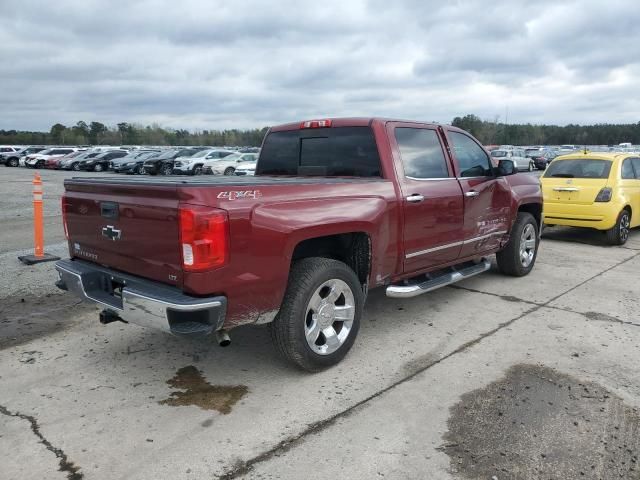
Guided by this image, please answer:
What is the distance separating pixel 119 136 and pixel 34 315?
9981 cm

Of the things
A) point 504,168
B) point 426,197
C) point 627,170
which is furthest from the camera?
point 627,170

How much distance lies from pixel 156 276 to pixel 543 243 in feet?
25.9

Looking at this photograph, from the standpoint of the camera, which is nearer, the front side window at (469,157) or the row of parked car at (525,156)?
the front side window at (469,157)

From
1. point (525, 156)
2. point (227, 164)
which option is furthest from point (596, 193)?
point (525, 156)

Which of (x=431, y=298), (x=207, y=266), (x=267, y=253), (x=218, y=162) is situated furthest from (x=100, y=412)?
(x=218, y=162)

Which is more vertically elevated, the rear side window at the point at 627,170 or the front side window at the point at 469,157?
the front side window at the point at 469,157

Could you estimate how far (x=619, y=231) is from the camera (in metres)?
9.16

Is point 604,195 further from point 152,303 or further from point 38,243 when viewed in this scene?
point 38,243

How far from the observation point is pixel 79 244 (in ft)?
13.7

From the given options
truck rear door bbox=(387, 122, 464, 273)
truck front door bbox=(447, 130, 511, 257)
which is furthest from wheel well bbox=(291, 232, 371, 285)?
truck front door bbox=(447, 130, 511, 257)

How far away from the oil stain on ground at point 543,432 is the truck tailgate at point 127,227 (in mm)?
1991

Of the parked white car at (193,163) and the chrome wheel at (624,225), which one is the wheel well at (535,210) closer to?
the chrome wheel at (624,225)

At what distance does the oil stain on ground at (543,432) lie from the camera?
2854 mm

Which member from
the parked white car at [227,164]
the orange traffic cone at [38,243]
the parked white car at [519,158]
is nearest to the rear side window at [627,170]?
the orange traffic cone at [38,243]
